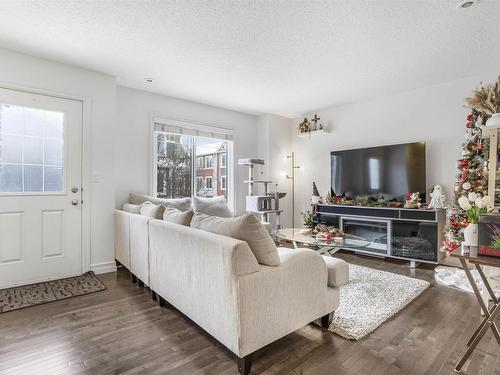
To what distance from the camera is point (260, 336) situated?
1685mm

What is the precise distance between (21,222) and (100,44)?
2110 millimetres

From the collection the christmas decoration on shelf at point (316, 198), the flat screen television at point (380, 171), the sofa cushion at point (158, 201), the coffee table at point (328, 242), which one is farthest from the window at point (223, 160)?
the coffee table at point (328, 242)

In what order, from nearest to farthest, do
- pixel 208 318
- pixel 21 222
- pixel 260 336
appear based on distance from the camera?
pixel 260 336 → pixel 208 318 → pixel 21 222

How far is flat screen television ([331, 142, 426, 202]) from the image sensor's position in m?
4.14

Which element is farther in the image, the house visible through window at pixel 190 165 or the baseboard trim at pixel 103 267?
the house visible through window at pixel 190 165

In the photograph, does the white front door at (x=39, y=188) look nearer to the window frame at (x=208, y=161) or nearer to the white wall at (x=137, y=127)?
the white wall at (x=137, y=127)

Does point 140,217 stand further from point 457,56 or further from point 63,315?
point 457,56

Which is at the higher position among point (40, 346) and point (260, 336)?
point (260, 336)

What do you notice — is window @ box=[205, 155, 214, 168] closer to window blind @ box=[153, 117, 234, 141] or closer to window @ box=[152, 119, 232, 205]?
window @ box=[152, 119, 232, 205]

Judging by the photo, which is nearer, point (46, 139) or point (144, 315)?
point (144, 315)

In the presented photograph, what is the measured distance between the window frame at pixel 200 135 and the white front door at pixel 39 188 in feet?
3.51

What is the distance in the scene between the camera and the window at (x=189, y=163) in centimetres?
464

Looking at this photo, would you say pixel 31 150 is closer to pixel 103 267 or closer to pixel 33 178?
pixel 33 178

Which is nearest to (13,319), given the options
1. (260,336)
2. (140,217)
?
(140,217)
